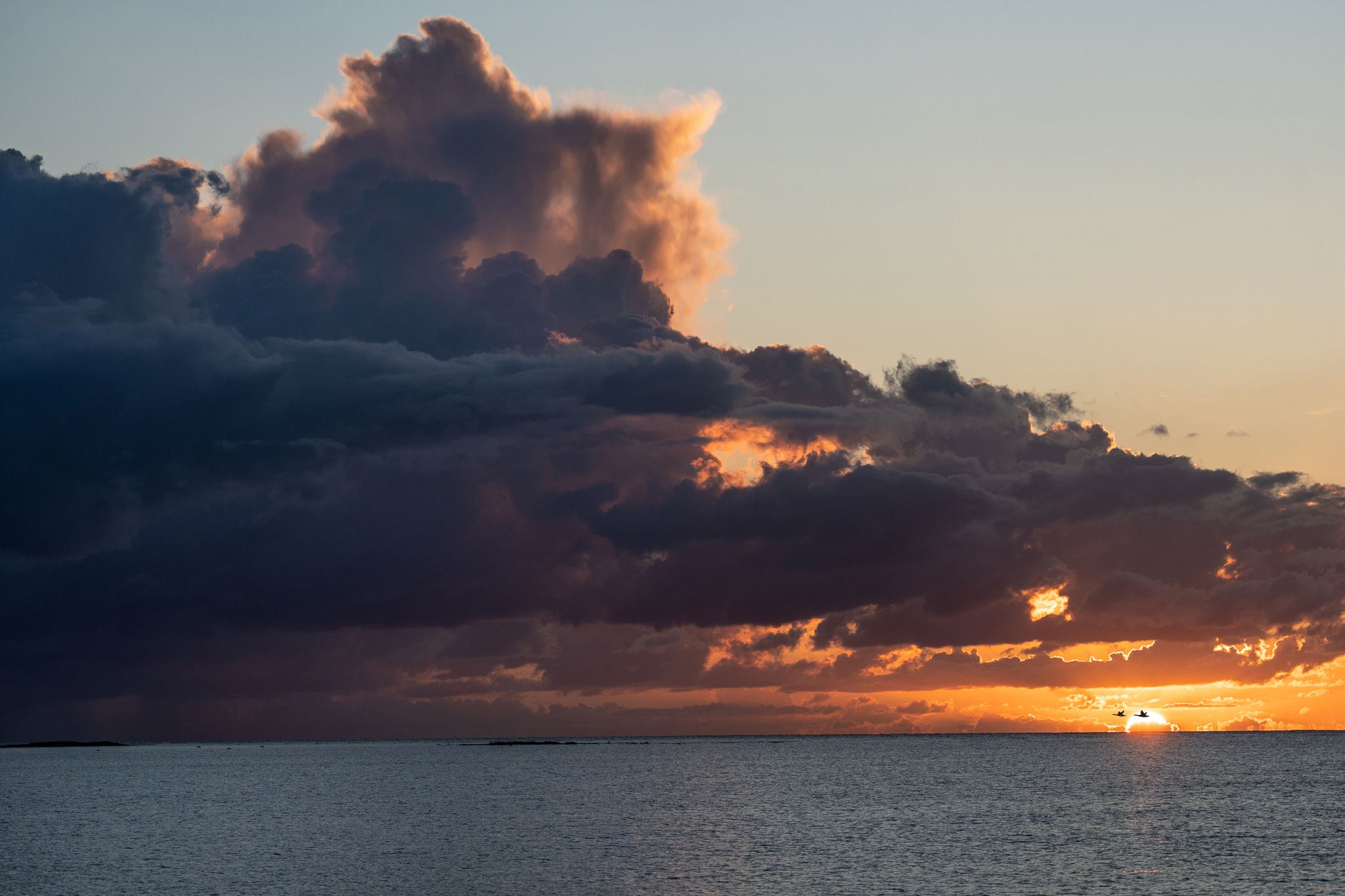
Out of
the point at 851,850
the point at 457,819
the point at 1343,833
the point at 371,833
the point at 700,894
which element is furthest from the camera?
the point at 457,819

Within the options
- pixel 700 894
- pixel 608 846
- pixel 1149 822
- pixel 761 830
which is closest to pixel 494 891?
pixel 700 894

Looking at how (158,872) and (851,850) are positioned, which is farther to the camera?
(851,850)

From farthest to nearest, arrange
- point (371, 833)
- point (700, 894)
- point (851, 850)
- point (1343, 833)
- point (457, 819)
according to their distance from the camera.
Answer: point (457, 819)
point (371, 833)
point (1343, 833)
point (851, 850)
point (700, 894)

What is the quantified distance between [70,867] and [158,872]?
10227 millimetres

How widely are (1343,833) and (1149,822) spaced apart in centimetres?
2161

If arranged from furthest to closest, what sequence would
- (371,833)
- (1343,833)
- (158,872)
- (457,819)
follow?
(457,819)
(371,833)
(1343,833)
(158,872)

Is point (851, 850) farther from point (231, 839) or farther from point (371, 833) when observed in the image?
point (231, 839)

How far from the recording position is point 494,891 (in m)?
99.3

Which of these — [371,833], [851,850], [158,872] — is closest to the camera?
[158,872]

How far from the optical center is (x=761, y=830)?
146m

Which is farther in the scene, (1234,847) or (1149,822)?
(1149,822)

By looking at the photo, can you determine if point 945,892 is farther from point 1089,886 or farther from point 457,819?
point 457,819

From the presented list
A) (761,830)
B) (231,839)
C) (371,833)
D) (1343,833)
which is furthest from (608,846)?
(1343,833)

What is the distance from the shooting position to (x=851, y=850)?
411 ft
